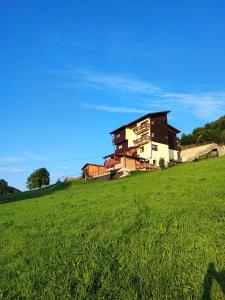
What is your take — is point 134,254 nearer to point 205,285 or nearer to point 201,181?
point 205,285

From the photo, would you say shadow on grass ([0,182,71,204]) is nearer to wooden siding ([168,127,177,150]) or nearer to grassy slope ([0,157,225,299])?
wooden siding ([168,127,177,150])

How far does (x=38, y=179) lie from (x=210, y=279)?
79.4m

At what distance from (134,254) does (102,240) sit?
1.86m

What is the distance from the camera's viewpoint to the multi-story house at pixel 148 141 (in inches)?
2913

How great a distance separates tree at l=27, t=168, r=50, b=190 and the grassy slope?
69.5 meters

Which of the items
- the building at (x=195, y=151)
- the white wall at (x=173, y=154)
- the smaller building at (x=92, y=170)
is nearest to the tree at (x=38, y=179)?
the smaller building at (x=92, y=170)

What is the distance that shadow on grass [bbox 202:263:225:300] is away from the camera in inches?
361

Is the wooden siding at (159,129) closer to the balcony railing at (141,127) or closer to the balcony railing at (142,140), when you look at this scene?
the balcony railing at (141,127)

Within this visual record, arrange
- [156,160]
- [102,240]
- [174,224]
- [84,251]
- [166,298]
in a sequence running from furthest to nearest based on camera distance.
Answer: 1. [156,160]
2. [174,224]
3. [102,240]
4. [84,251]
5. [166,298]

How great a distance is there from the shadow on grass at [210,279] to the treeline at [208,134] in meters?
79.9

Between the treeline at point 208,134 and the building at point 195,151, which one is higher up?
the treeline at point 208,134

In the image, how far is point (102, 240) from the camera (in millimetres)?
13094

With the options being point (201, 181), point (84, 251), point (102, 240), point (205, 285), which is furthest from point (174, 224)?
point (201, 181)

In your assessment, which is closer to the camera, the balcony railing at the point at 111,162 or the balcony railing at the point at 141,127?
the balcony railing at the point at 111,162
